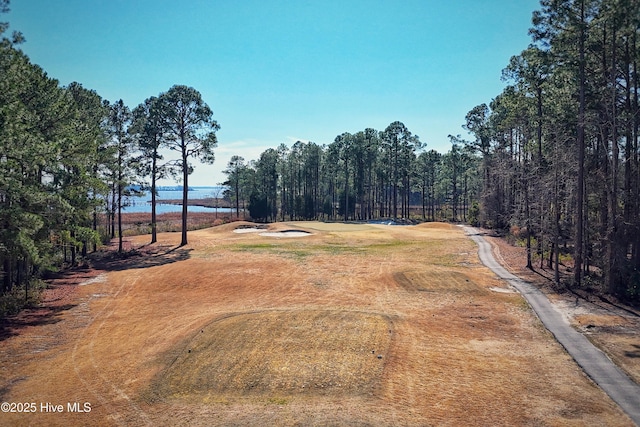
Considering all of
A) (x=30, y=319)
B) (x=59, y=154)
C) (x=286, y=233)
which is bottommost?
(x=30, y=319)

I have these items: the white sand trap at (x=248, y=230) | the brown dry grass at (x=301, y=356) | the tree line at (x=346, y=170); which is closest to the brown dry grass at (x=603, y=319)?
the brown dry grass at (x=301, y=356)

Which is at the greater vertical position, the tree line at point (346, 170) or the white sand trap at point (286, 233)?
the tree line at point (346, 170)

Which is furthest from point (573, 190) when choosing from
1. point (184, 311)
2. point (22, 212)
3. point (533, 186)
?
point (22, 212)

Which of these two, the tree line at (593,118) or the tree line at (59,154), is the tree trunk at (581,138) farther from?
the tree line at (59,154)

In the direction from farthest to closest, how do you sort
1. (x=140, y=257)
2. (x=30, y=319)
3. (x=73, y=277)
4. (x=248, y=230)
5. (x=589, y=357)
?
(x=248, y=230)
(x=140, y=257)
(x=73, y=277)
(x=30, y=319)
(x=589, y=357)

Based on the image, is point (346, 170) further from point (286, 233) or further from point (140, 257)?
point (140, 257)

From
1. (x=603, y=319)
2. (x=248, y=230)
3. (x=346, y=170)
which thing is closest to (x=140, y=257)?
(x=248, y=230)
